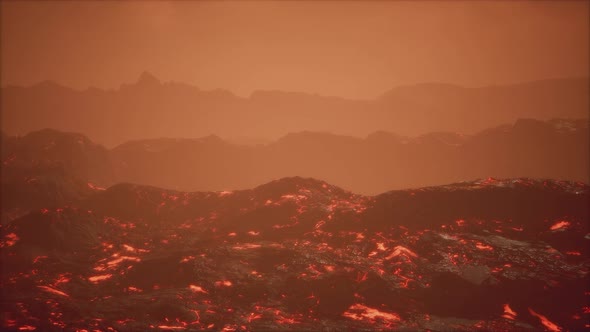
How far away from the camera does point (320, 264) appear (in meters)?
23.4

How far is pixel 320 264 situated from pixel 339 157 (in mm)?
101547

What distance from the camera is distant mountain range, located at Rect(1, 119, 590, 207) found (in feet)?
275

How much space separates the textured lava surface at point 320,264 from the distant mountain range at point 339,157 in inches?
2196

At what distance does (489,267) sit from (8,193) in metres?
59.7

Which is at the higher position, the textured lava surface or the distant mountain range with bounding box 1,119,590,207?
the distant mountain range with bounding box 1,119,590,207

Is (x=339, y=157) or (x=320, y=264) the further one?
(x=339, y=157)

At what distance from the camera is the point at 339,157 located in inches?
4850

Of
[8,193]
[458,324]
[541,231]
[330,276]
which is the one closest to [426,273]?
[458,324]

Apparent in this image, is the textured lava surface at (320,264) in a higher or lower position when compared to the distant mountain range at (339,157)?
lower

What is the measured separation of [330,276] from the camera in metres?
21.9

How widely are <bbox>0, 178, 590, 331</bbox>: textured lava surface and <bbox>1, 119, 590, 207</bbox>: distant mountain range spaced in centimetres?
5579

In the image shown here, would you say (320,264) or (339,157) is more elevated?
(339,157)

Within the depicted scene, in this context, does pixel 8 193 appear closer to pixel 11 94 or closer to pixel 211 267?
pixel 211 267

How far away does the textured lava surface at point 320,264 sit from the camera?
1800cm
